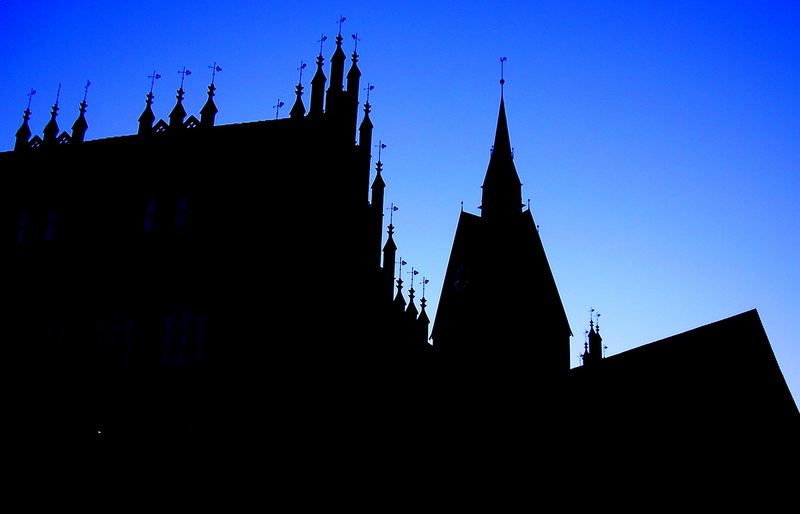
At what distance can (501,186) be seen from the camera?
57.9m

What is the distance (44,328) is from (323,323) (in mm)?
11465

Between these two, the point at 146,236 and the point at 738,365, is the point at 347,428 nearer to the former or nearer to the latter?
the point at 146,236

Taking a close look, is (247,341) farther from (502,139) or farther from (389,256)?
(502,139)

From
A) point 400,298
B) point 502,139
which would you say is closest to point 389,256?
point 400,298

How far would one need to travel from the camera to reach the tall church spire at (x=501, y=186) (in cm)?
5747

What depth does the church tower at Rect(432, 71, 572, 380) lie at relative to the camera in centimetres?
5381

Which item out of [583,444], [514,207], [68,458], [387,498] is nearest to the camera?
[68,458]

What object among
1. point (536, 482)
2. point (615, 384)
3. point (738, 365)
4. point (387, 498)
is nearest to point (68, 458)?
point (387, 498)

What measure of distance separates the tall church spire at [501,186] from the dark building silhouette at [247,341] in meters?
21.6

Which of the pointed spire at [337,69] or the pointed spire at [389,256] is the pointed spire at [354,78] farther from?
the pointed spire at [389,256]

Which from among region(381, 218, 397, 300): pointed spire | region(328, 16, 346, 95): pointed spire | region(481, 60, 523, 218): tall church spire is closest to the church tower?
region(481, 60, 523, 218): tall church spire

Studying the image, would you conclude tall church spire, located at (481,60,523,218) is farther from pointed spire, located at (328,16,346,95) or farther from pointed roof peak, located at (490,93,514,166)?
pointed spire, located at (328,16,346,95)

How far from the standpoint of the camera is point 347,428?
27891 millimetres

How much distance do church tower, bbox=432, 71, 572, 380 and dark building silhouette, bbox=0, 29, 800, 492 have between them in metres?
15.1
